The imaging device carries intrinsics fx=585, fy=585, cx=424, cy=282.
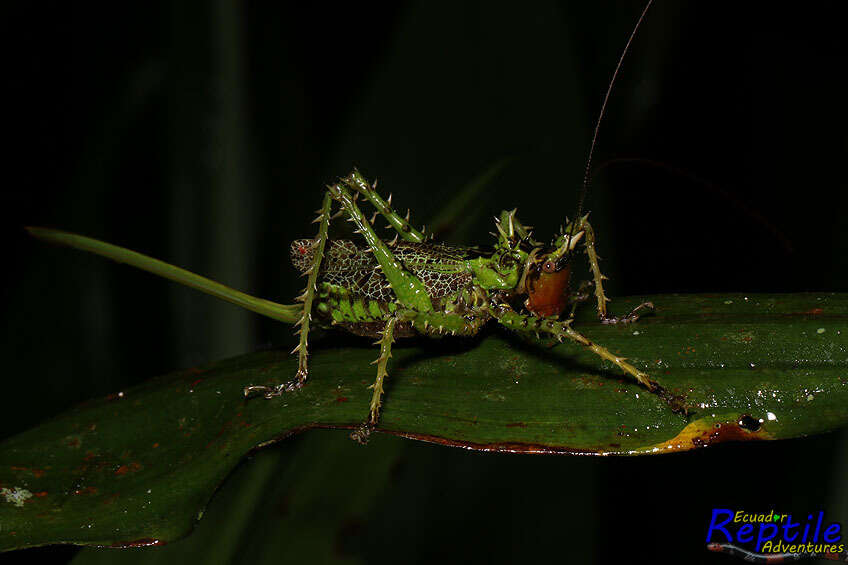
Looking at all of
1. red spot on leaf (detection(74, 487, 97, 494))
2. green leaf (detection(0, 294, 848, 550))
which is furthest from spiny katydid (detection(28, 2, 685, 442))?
red spot on leaf (detection(74, 487, 97, 494))

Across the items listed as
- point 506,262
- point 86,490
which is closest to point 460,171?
point 506,262

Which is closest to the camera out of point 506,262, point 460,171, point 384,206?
point 506,262

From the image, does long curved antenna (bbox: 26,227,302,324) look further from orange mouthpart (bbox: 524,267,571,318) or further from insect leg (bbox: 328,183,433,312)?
orange mouthpart (bbox: 524,267,571,318)

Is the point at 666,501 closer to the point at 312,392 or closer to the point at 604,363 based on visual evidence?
the point at 604,363

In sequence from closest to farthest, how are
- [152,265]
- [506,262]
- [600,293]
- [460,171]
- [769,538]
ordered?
1. [769,538]
2. [152,265]
3. [600,293]
4. [506,262]
5. [460,171]

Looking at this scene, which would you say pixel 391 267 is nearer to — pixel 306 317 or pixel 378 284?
pixel 378 284

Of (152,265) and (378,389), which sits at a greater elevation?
(152,265)

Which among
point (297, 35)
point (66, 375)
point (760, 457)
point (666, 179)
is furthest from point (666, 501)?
point (297, 35)
